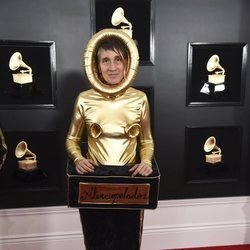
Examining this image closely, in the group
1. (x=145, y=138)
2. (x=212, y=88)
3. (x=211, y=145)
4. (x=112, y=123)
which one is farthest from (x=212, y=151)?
(x=112, y=123)

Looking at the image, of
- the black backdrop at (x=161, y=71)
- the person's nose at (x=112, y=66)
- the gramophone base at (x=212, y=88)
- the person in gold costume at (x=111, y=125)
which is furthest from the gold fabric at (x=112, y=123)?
the gramophone base at (x=212, y=88)

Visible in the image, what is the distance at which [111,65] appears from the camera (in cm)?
136

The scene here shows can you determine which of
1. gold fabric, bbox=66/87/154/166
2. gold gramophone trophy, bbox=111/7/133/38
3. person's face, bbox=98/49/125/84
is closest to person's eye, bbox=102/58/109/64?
person's face, bbox=98/49/125/84

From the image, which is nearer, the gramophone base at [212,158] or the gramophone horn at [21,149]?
the gramophone horn at [21,149]

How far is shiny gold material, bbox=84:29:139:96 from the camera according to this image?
4.49 feet

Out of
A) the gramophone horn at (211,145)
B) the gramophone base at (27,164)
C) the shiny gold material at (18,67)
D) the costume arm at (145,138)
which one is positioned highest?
the shiny gold material at (18,67)

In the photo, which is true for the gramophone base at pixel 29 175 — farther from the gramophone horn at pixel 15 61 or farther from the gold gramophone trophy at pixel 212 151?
the gold gramophone trophy at pixel 212 151

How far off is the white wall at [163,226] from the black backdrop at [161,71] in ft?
0.27

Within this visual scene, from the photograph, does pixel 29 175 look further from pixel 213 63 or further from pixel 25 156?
pixel 213 63

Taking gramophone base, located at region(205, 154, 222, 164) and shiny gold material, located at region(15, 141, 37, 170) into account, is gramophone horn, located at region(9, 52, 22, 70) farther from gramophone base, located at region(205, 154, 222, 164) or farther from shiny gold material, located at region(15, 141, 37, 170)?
gramophone base, located at region(205, 154, 222, 164)

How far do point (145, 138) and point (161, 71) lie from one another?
0.59 m

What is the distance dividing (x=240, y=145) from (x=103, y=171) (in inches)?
43.1

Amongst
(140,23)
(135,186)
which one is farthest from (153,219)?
(140,23)

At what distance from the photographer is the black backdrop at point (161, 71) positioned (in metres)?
1.80
